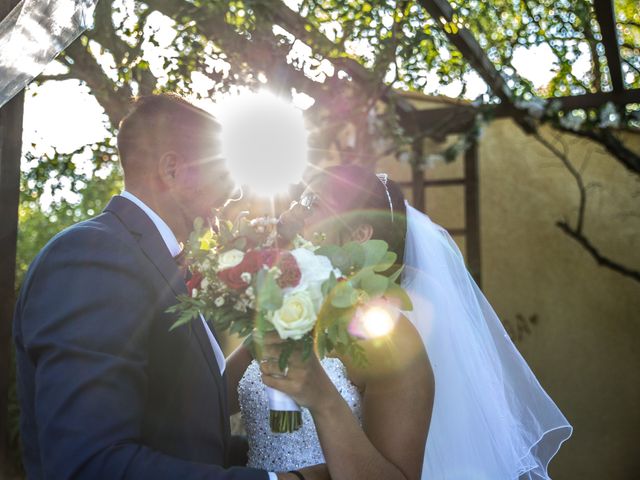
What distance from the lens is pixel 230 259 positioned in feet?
6.95

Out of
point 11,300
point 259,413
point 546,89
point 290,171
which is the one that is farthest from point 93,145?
point 546,89

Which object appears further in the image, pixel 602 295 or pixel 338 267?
pixel 602 295

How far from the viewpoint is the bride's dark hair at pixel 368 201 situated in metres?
2.87

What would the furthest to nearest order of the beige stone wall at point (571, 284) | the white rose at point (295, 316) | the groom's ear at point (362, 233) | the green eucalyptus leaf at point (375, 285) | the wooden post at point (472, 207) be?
1. the beige stone wall at point (571, 284)
2. the wooden post at point (472, 207)
3. the groom's ear at point (362, 233)
4. the green eucalyptus leaf at point (375, 285)
5. the white rose at point (295, 316)

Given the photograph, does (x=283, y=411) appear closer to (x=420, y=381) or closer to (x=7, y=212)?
(x=420, y=381)

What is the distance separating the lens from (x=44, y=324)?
207cm

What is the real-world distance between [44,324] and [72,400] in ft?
0.76

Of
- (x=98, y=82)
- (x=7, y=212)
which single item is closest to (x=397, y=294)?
(x=7, y=212)

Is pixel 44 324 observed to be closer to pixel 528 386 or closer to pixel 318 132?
pixel 528 386

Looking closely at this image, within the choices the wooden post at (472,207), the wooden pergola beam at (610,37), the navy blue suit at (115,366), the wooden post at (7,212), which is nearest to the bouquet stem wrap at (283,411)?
the navy blue suit at (115,366)

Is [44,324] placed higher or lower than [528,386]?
higher

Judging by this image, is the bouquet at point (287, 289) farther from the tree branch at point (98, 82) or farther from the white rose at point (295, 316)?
the tree branch at point (98, 82)

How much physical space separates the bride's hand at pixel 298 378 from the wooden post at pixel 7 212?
119 centimetres

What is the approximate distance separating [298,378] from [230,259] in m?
0.40
